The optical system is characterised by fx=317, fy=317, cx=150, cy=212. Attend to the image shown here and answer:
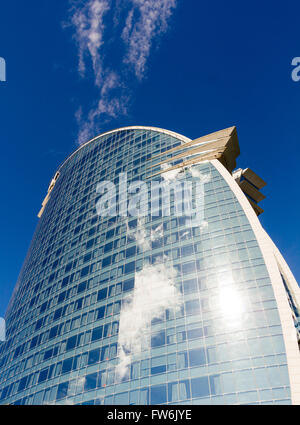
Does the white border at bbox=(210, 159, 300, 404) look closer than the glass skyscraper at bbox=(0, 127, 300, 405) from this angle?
Yes

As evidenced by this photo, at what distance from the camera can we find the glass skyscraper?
30.9 meters

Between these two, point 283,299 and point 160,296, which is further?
point 160,296

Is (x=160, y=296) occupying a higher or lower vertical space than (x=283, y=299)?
higher

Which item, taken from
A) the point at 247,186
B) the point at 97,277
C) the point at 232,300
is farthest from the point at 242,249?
the point at 247,186

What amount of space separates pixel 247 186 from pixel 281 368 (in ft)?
132

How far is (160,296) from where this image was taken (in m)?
38.6

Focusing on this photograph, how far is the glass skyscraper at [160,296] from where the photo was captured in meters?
30.9

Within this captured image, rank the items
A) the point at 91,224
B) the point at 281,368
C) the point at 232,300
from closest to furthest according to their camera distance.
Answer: the point at 281,368 → the point at 232,300 → the point at 91,224

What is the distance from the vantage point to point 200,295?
36656 mm

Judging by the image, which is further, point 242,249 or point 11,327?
point 11,327

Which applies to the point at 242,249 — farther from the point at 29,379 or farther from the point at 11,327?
the point at 11,327

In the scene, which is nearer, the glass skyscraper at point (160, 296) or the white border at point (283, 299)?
the white border at point (283, 299)
